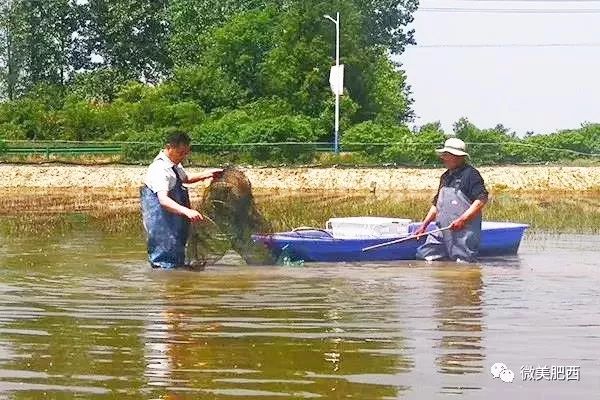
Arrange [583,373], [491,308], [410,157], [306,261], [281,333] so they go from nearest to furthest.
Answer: [583,373], [281,333], [491,308], [306,261], [410,157]

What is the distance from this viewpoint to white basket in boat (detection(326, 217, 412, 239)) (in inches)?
576

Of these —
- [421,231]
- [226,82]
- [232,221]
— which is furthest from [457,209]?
[226,82]

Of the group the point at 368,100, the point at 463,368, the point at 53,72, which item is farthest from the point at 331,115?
the point at 463,368

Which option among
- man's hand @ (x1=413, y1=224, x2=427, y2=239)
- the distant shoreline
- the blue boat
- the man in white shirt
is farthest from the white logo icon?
the distant shoreline

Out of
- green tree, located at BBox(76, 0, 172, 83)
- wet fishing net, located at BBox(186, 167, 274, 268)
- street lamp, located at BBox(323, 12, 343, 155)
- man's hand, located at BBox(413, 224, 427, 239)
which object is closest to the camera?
wet fishing net, located at BBox(186, 167, 274, 268)

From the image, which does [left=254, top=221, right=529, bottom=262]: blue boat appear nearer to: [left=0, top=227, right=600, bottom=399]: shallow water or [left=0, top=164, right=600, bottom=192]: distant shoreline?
[left=0, top=227, right=600, bottom=399]: shallow water

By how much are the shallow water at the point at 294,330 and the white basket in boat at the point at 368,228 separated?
804 millimetres

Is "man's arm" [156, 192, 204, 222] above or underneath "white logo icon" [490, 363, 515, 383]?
above

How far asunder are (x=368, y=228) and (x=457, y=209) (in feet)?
4.82

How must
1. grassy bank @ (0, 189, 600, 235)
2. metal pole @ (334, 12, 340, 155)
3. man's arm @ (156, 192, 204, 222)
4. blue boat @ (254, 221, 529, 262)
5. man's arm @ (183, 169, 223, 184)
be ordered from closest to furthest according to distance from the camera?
man's arm @ (156, 192, 204, 222) < man's arm @ (183, 169, 223, 184) < blue boat @ (254, 221, 529, 262) < grassy bank @ (0, 189, 600, 235) < metal pole @ (334, 12, 340, 155)

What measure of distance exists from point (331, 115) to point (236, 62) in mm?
7452

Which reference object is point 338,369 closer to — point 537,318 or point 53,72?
point 537,318

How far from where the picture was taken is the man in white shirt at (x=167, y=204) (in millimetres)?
12320

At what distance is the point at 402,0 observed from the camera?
68.0 metres
